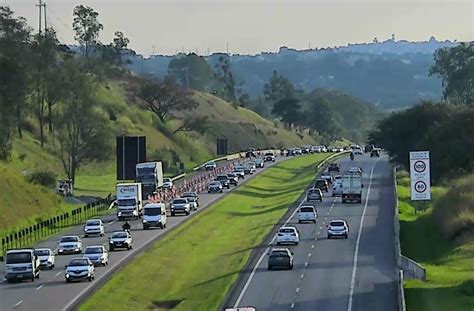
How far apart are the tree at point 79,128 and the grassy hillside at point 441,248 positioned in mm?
30907

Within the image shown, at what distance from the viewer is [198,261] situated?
6531cm

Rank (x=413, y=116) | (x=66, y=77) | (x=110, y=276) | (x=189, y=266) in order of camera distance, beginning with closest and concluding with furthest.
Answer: (x=110, y=276) → (x=189, y=266) → (x=66, y=77) → (x=413, y=116)

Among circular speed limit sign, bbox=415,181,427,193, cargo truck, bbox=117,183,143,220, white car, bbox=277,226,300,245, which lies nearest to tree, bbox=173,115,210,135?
cargo truck, bbox=117,183,143,220

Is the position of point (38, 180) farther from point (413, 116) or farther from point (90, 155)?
point (413, 116)

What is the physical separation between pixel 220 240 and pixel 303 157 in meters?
104

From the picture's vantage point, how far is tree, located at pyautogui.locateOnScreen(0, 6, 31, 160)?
358 ft

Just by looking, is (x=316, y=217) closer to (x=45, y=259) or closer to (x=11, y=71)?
(x=45, y=259)

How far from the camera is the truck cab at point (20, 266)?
52.6 m

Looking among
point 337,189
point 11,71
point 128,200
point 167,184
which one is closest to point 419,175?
point 128,200

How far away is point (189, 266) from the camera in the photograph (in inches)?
2479

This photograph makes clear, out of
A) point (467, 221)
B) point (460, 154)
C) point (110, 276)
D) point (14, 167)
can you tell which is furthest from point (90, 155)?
point (110, 276)

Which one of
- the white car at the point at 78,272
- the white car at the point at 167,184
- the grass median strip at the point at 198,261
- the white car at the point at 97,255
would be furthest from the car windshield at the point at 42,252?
the white car at the point at 167,184

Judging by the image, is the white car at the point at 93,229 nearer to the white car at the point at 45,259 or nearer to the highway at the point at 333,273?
the highway at the point at 333,273

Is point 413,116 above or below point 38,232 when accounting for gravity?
above
